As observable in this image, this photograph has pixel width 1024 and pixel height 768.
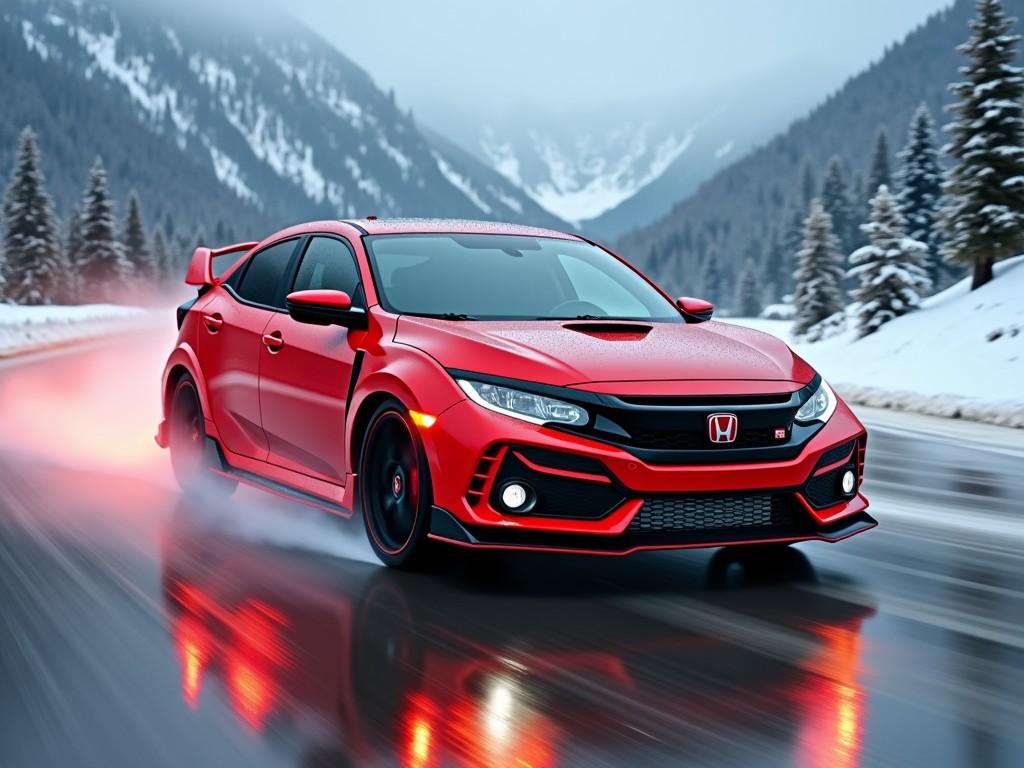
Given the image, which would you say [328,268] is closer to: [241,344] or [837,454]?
[241,344]

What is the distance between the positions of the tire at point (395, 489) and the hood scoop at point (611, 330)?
2.82 ft

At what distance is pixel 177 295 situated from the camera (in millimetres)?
95812

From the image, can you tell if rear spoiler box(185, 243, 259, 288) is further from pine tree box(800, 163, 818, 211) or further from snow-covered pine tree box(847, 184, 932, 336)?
pine tree box(800, 163, 818, 211)

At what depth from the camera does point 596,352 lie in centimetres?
538

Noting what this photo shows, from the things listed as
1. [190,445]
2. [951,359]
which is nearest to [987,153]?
[951,359]

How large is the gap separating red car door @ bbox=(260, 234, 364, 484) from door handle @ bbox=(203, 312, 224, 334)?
2.41ft

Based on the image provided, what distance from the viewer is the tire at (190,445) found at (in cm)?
Result: 765

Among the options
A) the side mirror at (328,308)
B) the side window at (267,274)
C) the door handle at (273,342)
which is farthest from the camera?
the side window at (267,274)

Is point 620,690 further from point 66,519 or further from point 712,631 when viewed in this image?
point 66,519

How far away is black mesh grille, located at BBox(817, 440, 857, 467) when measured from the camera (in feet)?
17.9

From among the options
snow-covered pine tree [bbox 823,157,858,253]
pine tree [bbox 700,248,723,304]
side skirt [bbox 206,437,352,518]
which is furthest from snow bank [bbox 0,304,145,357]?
pine tree [bbox 700,248,723,304]

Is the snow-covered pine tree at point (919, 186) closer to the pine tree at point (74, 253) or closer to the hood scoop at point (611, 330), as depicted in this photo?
the pine tree at point (74, 253)

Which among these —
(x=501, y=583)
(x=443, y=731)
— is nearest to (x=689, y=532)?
(x=501, y=583)

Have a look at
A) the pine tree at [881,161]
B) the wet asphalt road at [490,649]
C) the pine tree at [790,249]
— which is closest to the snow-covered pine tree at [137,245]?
the pine tree at [881,161]
